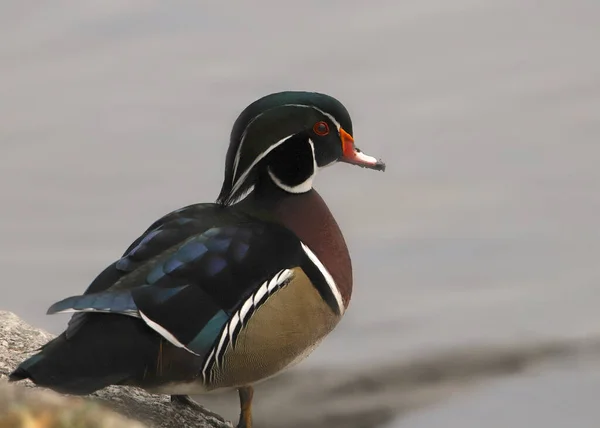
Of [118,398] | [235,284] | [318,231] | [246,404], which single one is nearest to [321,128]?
[318,231]

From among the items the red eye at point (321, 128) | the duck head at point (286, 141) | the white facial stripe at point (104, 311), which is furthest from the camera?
the red eye at point (321, 128)

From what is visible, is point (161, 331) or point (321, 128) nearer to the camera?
point (161, 331)

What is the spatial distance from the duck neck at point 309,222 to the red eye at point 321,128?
0.26m

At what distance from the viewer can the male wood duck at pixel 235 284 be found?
4.35 m

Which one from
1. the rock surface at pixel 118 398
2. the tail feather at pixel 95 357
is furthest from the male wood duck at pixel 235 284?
the rock surface at pixel 118 398

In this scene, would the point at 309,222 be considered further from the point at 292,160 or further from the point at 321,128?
the point at 321,128

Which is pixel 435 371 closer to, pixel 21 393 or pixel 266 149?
pixel 266 149

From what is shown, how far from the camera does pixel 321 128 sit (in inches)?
201

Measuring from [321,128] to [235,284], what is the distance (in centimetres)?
84

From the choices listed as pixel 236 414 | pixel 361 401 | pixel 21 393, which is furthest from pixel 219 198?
pixel 361 401

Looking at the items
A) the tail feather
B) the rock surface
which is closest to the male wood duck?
the tail feather

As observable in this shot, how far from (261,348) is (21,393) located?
7.07 feet

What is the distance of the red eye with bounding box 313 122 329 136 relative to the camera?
16.7 feet

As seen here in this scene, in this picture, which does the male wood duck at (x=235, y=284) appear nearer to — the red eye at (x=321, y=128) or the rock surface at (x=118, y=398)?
the red eye at (x=321, y=128)
